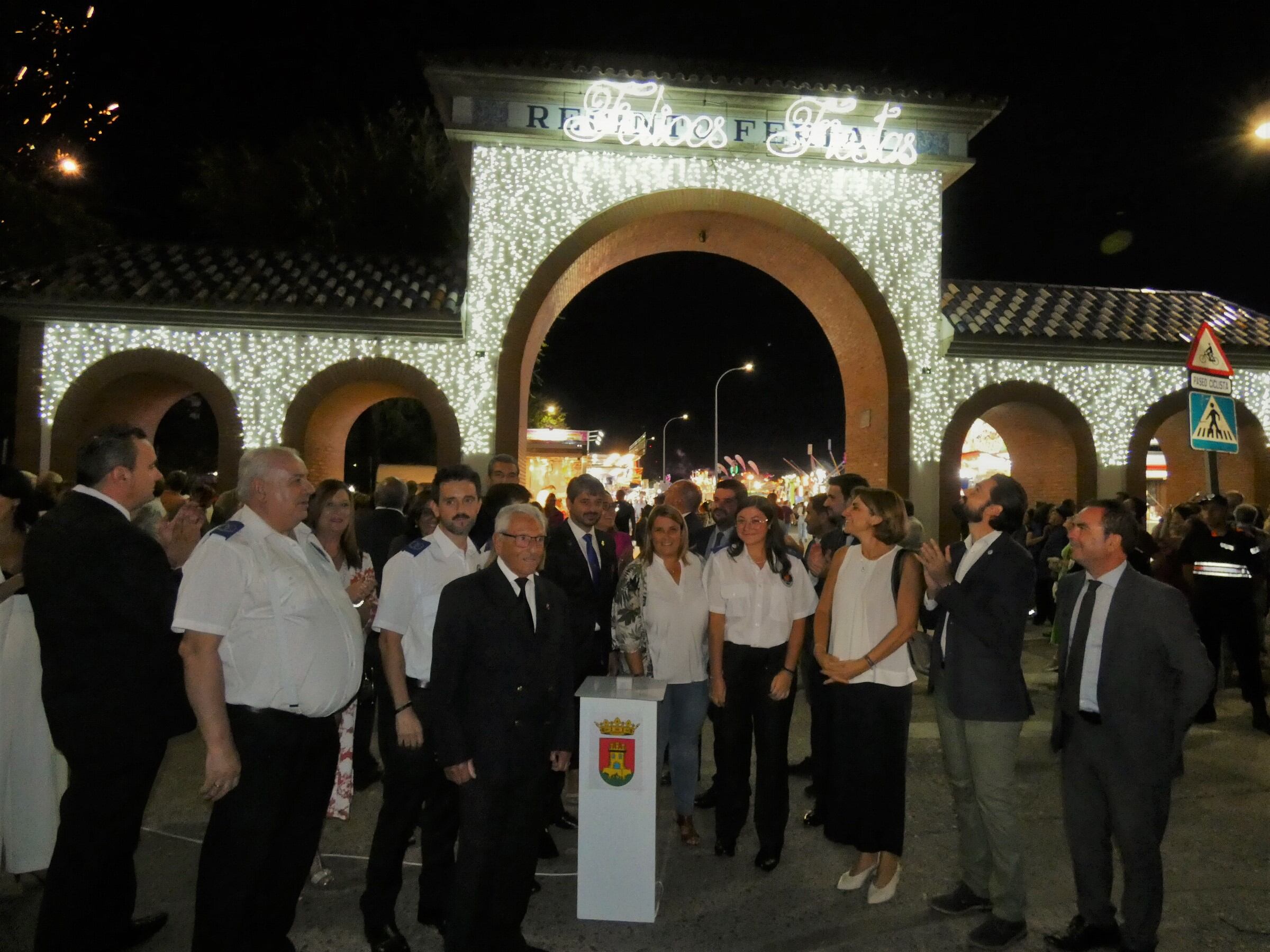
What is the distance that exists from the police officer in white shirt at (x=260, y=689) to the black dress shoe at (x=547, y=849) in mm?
1759

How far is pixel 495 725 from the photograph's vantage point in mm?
3611

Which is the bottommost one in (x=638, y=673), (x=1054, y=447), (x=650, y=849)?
(x=650, y=849)

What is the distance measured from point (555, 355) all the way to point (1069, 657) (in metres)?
50.1

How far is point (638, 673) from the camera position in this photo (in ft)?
17.1

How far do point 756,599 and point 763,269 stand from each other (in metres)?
11.7

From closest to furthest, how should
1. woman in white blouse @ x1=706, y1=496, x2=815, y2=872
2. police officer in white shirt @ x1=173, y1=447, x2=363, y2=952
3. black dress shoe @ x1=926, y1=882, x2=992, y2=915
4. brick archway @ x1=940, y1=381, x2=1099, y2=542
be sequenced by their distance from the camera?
police officer in white shirt @ x1=173, y1=447, x2=363, y2=952
black dress shoe @ x1=926, y1=882, x2=992, y2=915
woman in white blouse @ x1=706, y1=496, x2=815, y2=872
brick archway @ x1=940, y1=381, x2=1099, y2=542

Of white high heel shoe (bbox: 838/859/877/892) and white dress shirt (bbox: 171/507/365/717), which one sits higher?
white dress shirt (bbox: 171/507/365/717)

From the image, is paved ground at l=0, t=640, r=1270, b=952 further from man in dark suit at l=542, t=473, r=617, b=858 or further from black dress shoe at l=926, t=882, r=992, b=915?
man in dark suit at l=542, t=473, r=617, b=858

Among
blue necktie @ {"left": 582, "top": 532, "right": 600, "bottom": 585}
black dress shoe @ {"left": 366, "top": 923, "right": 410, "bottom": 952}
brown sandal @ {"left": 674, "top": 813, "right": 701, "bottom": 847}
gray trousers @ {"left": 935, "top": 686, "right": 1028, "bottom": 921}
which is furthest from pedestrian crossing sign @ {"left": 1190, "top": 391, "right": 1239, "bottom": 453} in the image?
black dress shoe @ {"left": 366, "top": 923, "right": 410, "bottom": 952}

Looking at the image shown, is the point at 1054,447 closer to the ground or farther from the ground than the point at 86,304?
closer to the ground

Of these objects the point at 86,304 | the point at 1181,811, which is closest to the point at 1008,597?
the point at 1181,811

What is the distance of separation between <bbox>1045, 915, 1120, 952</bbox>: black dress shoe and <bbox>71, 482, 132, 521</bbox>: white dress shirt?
447cm

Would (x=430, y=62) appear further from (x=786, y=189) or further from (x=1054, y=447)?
(x=1054, y=447)

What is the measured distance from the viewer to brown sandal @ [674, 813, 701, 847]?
5.23 metres
